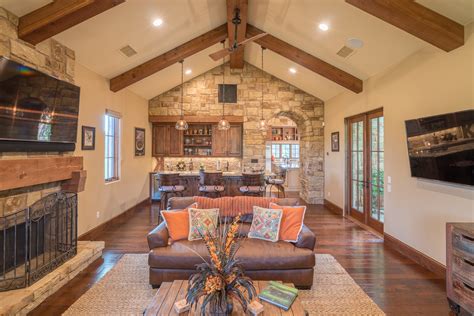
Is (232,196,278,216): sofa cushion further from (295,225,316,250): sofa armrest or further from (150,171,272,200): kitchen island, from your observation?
(150,171,272,200): kitchen island

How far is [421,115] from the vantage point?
3.78m

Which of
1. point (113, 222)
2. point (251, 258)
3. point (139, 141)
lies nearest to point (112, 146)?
point (139, 141)

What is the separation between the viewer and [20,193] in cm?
324

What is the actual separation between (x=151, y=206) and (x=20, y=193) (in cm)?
446

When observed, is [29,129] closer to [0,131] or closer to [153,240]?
[0,131]

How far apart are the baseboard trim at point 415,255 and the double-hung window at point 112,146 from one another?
18.4ft

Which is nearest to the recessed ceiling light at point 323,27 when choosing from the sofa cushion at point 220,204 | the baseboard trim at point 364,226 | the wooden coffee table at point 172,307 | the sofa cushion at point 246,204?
the sofa cushion at point 246,204

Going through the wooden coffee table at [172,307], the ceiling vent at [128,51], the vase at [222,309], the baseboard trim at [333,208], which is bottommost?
the baseboard trim at [333,208]

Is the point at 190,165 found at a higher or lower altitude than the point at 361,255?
higher

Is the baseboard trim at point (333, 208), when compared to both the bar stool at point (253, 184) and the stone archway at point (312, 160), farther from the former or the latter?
the bar stool at point (253, 184)

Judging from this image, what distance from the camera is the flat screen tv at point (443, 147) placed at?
2854 millimetres

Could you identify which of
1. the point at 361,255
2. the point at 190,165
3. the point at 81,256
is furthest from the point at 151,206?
the point at 361,255

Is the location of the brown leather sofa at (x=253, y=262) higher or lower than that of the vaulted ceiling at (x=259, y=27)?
lower

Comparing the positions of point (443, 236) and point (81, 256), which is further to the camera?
point (81, 256)
